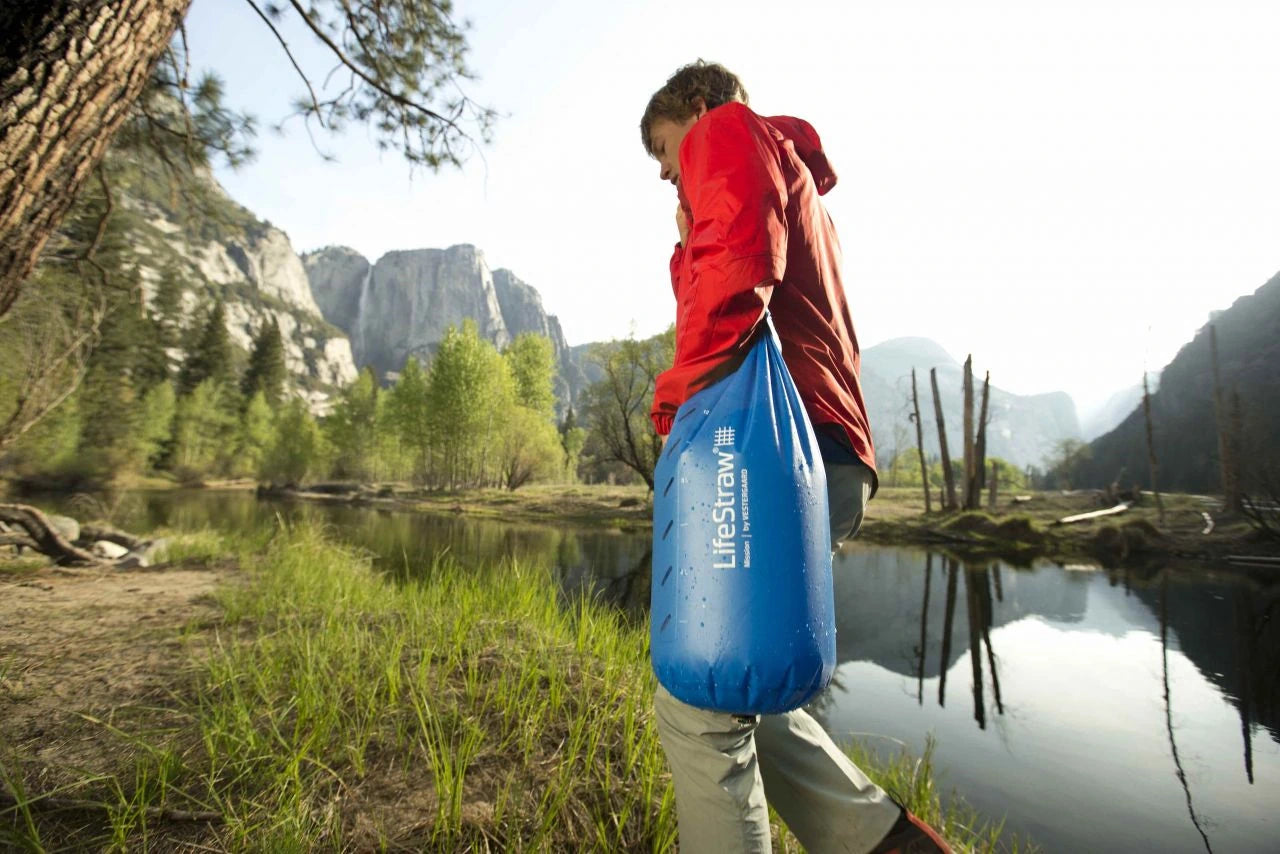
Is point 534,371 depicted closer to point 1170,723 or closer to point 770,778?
point 1170,723

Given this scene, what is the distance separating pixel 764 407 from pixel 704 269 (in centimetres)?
34

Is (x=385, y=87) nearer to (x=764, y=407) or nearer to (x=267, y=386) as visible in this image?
(x=764, y=407)

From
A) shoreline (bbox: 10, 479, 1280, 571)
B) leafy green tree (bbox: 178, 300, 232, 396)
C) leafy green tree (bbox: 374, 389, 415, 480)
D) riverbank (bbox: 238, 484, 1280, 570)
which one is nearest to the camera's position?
shoreline (bbox: 10, 479, 1280, 571)

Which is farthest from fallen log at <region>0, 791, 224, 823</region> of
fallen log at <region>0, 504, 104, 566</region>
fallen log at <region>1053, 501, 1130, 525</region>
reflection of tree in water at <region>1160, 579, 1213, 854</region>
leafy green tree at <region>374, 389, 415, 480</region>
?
leafy green tree at <region>374, 389, 415, 480</region>

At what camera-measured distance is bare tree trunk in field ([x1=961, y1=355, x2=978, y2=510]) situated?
18.7 metres

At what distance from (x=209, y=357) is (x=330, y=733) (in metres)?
53.8

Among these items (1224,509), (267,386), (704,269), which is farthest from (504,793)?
(267,386)

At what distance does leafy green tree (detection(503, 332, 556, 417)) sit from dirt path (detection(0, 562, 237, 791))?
101 ft

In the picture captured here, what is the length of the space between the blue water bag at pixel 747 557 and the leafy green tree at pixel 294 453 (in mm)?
44551

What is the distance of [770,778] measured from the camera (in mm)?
1255

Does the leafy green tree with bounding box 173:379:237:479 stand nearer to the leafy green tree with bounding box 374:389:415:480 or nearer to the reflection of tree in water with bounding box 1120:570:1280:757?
the leafy green tree with bounding box 374:389:415:480

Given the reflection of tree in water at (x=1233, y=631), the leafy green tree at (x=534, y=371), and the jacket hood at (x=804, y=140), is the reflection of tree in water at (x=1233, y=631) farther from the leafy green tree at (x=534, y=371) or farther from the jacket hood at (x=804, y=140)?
the leafy green tree at (x=534, y=371)

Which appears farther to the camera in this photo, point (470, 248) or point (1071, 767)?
point (470, 248)

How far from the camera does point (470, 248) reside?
5571 inches
